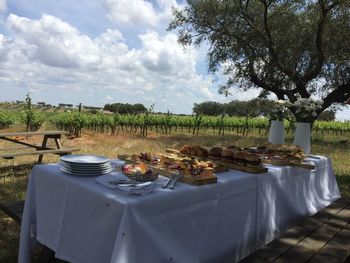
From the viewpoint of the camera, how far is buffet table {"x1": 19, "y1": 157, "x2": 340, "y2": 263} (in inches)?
76.0

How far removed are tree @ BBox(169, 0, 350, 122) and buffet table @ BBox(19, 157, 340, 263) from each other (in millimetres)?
13306

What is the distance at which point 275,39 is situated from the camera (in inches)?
650

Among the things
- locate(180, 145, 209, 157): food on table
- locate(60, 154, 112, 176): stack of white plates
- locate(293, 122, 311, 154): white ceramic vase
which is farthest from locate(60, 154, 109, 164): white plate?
locate(293, 122, 311, 154): white ceramic vase

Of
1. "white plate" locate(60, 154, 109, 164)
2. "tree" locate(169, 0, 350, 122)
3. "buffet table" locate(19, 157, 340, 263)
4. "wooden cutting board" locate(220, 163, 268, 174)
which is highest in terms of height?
"tree" locate(169, 0, 350, 122)

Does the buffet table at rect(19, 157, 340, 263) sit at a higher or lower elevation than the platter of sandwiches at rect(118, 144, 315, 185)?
lower

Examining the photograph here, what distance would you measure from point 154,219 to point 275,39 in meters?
15.9

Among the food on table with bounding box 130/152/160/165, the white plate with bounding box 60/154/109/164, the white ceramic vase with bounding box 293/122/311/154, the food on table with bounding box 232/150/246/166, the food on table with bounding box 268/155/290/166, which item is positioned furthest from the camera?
the white ceramic vase with bounding box 293/122/311/154

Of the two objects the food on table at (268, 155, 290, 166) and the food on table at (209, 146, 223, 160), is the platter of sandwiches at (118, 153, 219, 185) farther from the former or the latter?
the food on table at (268, 155, 290, 166)

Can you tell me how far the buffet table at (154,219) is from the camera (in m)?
1.93

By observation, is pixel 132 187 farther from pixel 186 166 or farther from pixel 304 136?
pixel 304 136

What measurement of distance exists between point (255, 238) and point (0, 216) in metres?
3.15

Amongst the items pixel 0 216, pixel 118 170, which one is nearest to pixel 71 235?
pixel 118 170

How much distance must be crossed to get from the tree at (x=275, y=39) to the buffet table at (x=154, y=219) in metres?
13.3

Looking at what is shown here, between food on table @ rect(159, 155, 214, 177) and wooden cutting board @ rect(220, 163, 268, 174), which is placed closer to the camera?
food on table @ rect(159, 155, 214, 177)
